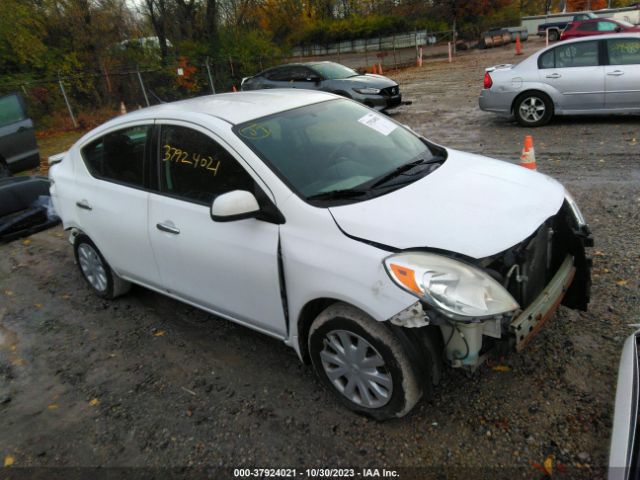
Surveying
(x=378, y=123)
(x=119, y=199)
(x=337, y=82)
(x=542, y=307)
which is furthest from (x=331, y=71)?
(x=542, y=307)

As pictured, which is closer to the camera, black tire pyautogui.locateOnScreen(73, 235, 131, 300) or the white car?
the white car

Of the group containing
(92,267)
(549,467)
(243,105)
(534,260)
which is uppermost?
(243,105)

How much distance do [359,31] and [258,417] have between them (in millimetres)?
40432

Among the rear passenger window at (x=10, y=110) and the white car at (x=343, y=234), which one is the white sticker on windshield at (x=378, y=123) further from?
the rear passenger window at (x=10, y=110)

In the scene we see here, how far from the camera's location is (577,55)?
339 inches

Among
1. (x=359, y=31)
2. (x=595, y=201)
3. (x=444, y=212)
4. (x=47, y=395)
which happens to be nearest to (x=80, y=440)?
(x=47, y=395)

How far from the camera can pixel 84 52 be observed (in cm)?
2027

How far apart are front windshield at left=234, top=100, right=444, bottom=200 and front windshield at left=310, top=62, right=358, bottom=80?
9550mm

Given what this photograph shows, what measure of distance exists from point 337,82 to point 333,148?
380 inches


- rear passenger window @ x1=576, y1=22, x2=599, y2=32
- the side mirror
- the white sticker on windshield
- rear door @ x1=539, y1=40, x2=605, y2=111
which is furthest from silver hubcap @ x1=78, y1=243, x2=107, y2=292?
rear passenger window @ x1=576, y1=22, x2=599, y2=32

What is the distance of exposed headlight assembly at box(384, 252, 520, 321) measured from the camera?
232 centimetres

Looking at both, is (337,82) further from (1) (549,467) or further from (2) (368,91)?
(1) (549,467)

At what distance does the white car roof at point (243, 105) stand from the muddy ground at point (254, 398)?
1.64 m

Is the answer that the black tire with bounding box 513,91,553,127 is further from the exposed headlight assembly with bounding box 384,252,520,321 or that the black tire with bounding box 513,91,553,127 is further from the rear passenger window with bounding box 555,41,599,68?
the exposed headlight assembly with bounding box 384,252,520,321
